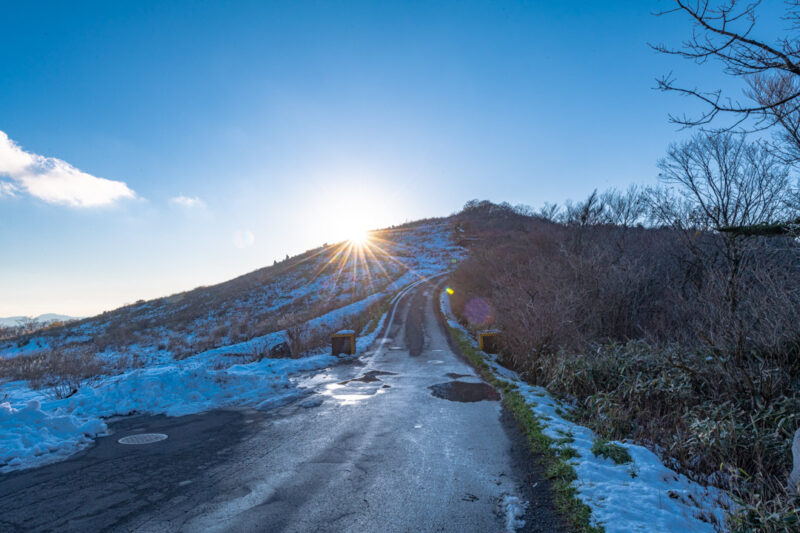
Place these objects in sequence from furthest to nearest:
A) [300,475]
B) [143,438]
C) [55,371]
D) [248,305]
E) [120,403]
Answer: [248,305] < [55,371] < [120,403] < [143,438] < [300,475]

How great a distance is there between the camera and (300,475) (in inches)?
221

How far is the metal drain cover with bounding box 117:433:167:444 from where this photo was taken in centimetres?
695

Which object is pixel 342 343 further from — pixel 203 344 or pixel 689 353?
pixel 689 353

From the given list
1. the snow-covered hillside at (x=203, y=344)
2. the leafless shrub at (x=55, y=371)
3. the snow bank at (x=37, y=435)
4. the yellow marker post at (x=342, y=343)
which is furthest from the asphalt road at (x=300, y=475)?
the leafless shrub at (x=55, y=371)

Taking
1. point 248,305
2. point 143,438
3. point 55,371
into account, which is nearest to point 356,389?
point 143,438

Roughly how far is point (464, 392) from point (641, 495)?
20.8 ft

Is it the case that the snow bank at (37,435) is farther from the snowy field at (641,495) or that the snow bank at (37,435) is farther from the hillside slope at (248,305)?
the hillside slope at (248,305)

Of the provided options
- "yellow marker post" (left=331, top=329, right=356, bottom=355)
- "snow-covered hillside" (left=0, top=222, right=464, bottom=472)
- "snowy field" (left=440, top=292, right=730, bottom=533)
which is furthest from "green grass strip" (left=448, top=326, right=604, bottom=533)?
"yellow marker post" (left=331, top=329, right=356, bottom=355)

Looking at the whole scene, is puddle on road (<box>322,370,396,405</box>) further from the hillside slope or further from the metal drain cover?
the hillside slope

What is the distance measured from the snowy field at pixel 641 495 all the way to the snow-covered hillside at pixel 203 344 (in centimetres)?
731

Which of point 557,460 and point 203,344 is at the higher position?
point 203,344

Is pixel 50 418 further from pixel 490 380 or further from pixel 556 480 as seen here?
pixel 490 380

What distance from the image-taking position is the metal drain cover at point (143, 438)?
6.95 metres

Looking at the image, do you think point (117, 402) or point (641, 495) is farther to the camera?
point (117, 402)
